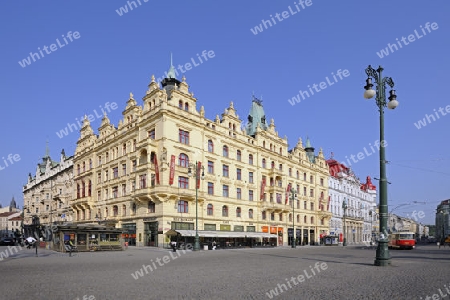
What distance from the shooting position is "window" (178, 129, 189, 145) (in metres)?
46.2

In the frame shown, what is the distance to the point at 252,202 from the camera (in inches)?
2249

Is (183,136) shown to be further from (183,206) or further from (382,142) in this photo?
(382,142)

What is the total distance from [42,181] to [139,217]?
58105mm

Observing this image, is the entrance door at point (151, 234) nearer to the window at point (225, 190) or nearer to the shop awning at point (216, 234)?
the shop awning at point (216, 234)

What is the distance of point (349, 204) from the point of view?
91.7 metres

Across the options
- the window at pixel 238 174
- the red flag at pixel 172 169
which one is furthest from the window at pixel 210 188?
the red flag at pixel 172 169

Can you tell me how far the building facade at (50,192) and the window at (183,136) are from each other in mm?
34346

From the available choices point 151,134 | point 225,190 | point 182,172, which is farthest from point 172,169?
point 225,190

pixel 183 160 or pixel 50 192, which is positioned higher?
pixel 183 160

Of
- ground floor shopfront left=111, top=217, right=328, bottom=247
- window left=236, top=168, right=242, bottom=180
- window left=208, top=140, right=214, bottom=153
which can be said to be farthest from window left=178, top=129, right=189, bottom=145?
window left=236, top=168, right=242, bottom=180

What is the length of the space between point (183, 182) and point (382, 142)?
31062mm

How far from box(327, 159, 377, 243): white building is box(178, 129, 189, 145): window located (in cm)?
4248

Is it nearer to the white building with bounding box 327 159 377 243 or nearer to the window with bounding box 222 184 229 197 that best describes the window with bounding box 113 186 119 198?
the window with bounding box 222 184 229 197

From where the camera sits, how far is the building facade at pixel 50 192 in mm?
74500
